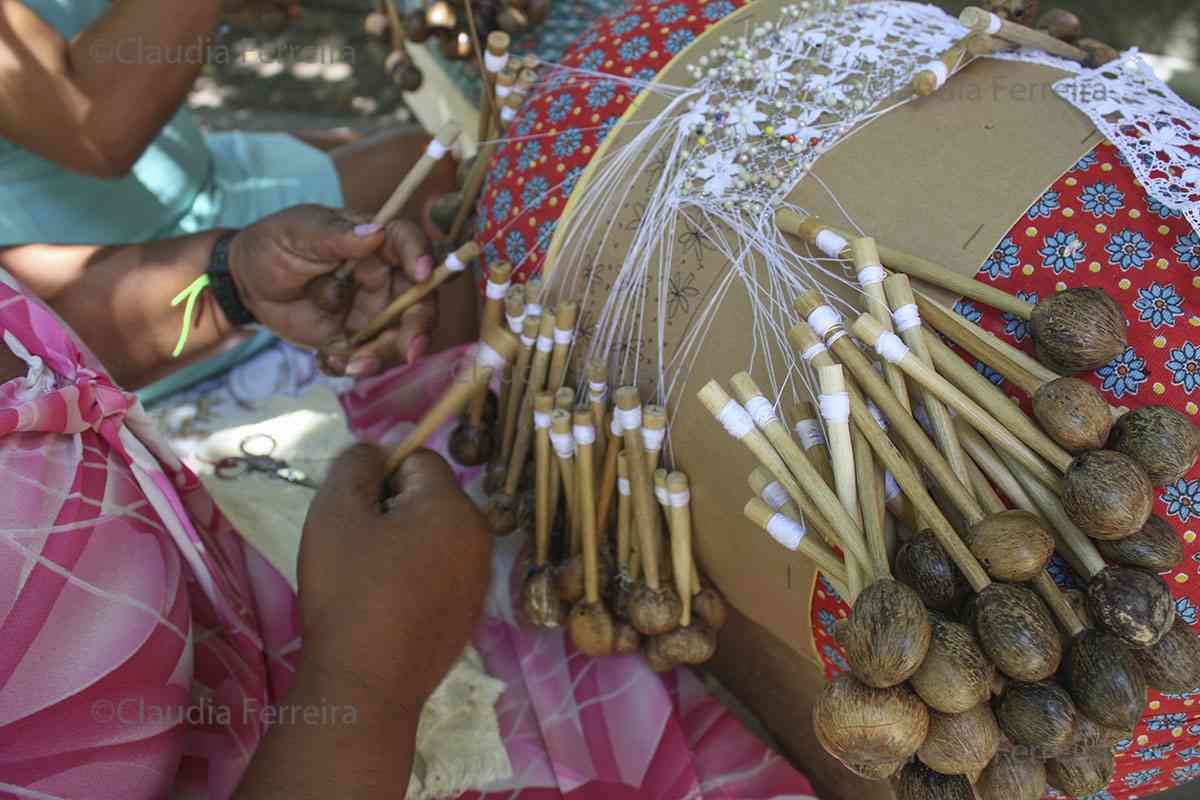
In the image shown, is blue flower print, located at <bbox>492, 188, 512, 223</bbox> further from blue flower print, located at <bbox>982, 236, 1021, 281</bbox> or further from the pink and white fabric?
blue flower print, located at <bbox>982, 236, 1021, 281</bbox>

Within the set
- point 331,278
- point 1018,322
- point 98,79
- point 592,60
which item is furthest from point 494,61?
point 1018,322

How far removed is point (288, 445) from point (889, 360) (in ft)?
3.06

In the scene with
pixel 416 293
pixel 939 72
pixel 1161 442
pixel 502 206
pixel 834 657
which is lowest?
pixel 834 657

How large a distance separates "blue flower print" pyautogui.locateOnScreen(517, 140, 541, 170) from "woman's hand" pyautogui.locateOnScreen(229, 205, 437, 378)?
171 millimetres

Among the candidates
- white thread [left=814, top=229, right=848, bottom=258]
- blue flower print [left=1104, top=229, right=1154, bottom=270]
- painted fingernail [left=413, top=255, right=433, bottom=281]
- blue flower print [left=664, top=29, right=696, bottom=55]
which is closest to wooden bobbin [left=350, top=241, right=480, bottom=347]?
painted fingernail [left=413, top=255, right=433, bottom=281]

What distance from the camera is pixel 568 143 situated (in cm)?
105

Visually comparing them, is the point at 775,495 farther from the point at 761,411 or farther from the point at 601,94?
the point at 601,94

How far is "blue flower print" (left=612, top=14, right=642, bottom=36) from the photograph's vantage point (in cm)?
110

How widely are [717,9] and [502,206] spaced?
338mm

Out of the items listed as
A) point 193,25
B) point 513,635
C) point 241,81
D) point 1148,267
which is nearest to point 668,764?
point 513,635

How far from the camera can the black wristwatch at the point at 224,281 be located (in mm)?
1303

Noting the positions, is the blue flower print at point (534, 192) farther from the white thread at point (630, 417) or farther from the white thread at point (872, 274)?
the white thread at point (872, 274)

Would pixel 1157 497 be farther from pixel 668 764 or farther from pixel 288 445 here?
pixel 288 445

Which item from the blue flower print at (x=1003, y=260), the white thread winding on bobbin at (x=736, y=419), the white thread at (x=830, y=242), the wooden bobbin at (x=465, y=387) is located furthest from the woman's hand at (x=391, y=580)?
the blue flower print at (x=1003, y=260)
